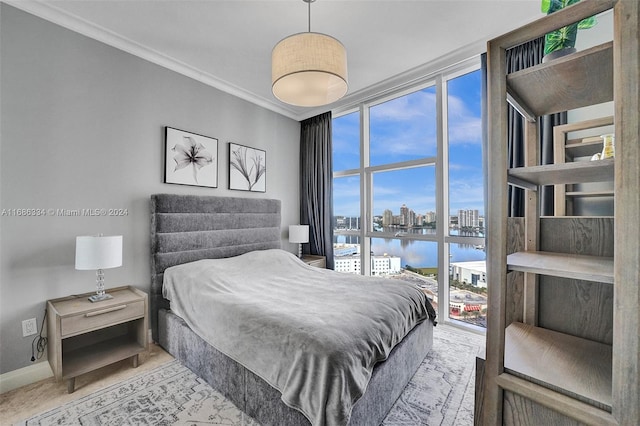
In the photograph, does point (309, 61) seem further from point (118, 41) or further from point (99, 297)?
point (99, 297)

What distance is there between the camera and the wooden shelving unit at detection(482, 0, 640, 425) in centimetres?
65

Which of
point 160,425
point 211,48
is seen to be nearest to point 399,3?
point 211,48

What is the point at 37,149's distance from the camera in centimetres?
215

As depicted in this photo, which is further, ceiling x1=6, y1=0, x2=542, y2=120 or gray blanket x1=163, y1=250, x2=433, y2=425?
ceiling x1=6, y1=0, x2=542, y2=120

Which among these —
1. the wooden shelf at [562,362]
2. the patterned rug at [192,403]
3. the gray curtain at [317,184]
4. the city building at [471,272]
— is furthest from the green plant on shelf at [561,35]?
the gray curtain at [317,184]

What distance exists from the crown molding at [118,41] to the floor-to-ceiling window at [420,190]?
5.73 ft

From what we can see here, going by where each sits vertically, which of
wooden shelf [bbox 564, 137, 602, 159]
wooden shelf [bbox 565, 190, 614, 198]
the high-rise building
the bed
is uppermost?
wooden shelf [bbox 564, 137, 602, 159]

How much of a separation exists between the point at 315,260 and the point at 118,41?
3.31 m

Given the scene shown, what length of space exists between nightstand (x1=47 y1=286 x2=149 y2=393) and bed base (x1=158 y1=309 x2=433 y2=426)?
306 millimetres

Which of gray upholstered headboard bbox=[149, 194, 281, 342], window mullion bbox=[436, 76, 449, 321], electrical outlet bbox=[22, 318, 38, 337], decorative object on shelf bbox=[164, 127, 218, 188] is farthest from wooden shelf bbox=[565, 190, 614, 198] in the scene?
electrical outlet bbox=[22, 318, 38, 337]

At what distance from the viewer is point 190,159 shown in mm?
3090

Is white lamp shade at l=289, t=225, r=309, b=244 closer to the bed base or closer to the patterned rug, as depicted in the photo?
the bed base

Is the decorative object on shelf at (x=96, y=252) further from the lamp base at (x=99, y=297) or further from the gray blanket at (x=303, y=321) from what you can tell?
the gray blanket at (x=303, y=321)

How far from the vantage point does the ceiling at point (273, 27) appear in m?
2.18
